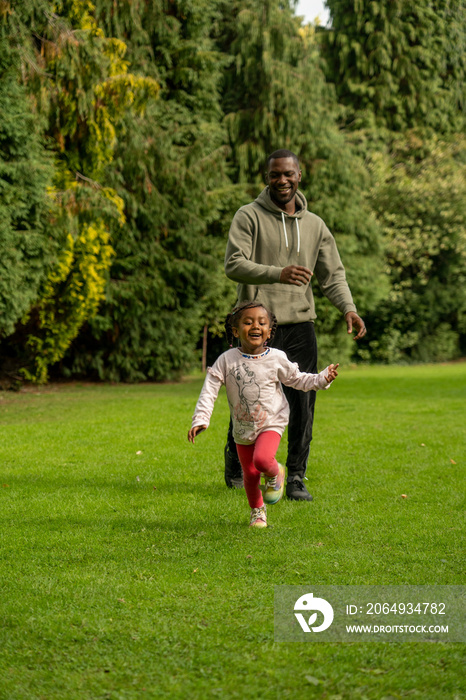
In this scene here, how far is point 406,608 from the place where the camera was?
341cm

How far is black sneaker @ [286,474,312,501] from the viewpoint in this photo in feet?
18.5

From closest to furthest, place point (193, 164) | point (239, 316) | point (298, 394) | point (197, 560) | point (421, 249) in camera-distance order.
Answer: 1. point (197, 560)
2. point (239, 316)
3. point (298, 394)
4. point (193, 164)
5. point (421, 249)

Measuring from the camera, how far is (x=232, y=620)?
3.30m

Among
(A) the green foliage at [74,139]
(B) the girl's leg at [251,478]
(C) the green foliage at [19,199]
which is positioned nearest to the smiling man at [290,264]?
(B) the girl's leg at [251,478]

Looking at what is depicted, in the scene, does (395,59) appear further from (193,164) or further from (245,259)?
(245,259)

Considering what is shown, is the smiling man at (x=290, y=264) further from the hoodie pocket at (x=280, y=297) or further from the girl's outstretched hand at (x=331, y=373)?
the girl's outstretched hand at (x=331, y=373)

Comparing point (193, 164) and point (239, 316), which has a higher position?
point (193, 164)

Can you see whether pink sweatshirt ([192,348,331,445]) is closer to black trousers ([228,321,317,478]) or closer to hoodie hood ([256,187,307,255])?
black trousers ([228,321,317,478])

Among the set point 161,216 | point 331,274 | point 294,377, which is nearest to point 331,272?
point 331,274

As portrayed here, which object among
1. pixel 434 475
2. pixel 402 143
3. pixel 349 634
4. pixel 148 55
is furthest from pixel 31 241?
pixel 402 143

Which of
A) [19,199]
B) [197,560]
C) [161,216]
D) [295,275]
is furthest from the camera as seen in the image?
[161,216]

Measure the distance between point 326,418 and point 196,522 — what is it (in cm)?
601

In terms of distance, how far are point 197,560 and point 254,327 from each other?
55.7 inches

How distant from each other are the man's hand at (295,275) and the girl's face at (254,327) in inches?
12.2
